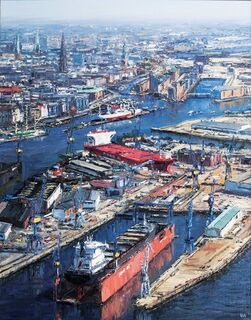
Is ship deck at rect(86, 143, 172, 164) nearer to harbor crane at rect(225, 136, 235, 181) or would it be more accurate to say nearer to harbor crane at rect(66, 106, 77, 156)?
harbor crane at rect(66, 106, 77, 156)

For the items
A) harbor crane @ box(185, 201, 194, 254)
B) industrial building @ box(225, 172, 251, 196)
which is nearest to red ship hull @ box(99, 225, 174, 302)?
harbor crane @ box(185, 201, 194, 254)

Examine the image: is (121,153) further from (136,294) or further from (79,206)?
(136,294)

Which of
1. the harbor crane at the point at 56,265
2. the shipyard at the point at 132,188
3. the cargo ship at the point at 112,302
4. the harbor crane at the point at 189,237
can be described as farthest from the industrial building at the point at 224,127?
the cargo ship at the point at 112,302

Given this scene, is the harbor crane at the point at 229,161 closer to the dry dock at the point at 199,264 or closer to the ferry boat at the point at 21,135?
the dry dock at the point at 199,264

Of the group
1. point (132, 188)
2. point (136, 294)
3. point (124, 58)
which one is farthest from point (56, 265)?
point (124, 58)

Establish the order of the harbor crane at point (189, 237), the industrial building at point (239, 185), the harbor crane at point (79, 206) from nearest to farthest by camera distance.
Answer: the harbor crane at point (189, 237) → the harbor crane at point (79, 206) → the industrial building at point (239, 185)
